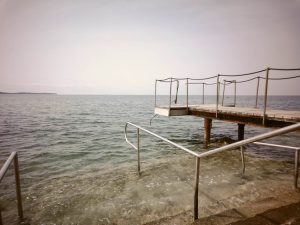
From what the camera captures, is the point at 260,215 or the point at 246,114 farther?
the point at 246,114

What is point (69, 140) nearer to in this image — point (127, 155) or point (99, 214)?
point (127, 155)

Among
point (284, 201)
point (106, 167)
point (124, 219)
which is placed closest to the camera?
point (284, 201)

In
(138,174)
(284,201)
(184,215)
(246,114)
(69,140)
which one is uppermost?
(246,114)

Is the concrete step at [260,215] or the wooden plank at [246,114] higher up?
the wooden plank at [246,114]

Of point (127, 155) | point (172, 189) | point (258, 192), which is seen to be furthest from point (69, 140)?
point (258, 192)

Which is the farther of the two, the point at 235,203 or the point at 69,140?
the point at 69,140

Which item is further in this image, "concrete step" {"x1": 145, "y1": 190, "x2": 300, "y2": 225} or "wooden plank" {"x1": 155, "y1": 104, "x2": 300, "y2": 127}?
"wooden plank" {"x1": 155, "y1": 104, "x2": 300, "y2": 127}

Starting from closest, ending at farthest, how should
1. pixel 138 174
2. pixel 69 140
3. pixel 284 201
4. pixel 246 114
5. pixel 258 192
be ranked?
pixel 284 201
pixel 258 192
pixel 138 174
pixel 246 114
pixel 69 140

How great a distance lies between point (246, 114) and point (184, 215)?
5519 millimetres

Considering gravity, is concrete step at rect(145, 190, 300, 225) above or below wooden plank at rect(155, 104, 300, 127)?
below

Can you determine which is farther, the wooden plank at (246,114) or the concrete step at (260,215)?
the wooden plank at (246,114)

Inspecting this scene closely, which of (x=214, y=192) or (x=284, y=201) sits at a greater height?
(x=284, y=201)

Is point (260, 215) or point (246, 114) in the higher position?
point (246, 114)

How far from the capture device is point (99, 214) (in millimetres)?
4492
